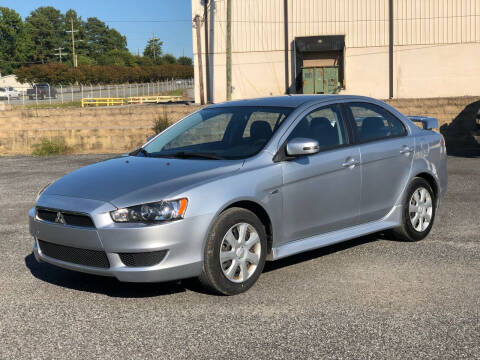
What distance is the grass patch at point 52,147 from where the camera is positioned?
20359mm

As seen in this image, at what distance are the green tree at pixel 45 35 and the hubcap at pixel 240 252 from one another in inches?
Result: 4755

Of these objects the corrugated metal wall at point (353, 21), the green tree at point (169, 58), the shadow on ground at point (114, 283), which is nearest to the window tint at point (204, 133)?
the shadow on ground at point (114, 283)

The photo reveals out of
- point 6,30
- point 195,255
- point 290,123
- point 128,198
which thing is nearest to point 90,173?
point 128,198

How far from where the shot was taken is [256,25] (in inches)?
1560

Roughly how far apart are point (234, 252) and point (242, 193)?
1.51ft

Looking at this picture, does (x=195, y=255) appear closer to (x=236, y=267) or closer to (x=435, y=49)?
(x=236, y=267)

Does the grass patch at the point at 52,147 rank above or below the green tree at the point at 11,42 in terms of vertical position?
below

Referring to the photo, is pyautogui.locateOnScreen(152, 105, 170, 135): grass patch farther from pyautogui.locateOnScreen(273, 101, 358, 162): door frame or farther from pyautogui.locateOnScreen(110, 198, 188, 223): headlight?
pyautogui.locateOnScreen(110, 198, 188, 223): headlight

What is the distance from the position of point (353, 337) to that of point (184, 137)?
9.55ft

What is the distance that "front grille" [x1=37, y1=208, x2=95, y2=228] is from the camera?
5.15 meters

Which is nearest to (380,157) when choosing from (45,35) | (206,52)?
→ (206,52)

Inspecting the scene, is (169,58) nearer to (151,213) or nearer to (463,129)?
(463,129)

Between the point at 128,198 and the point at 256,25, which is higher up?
the point at 256,25

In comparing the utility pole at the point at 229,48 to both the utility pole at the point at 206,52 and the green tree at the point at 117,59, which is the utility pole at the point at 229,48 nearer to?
the utility pole at the point at 206,52
